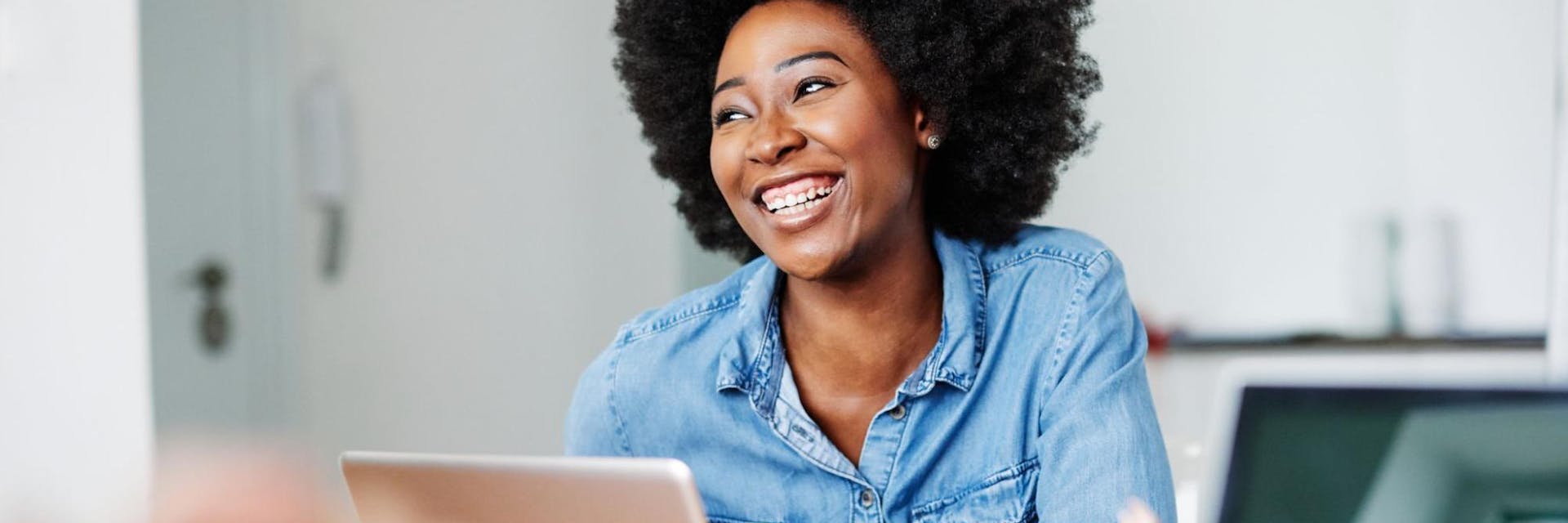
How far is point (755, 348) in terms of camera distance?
1581 millimetres

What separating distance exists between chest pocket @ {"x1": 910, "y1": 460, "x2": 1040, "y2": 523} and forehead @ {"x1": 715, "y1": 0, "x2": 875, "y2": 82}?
46cm

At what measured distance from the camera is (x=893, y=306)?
1.56 meters

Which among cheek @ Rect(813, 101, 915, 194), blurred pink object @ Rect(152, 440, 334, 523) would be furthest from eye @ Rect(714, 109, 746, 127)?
blurred pink object @ Rect(152, 440, 334, 523)

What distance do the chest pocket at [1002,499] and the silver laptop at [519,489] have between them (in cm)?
52

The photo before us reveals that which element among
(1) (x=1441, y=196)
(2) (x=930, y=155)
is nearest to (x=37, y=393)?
(2) (x=930, y=155)

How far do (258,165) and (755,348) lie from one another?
172 cm

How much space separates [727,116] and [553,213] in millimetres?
1762

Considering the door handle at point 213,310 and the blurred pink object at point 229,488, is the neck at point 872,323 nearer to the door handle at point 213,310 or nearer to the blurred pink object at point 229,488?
the blurred pink object at point 229,488

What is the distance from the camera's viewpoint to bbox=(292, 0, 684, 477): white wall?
3.07 m

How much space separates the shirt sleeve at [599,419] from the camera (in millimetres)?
1641

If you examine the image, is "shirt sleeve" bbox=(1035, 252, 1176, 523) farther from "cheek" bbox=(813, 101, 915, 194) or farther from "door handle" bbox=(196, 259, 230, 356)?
"door handle" bbox=(196, 259, 230, 356)

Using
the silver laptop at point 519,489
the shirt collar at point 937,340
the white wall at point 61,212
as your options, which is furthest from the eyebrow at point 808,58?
the white wall at point 61,212

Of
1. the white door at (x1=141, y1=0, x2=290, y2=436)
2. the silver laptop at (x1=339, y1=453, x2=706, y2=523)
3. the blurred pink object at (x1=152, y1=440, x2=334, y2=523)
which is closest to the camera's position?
the blurred pink object at (x1=152, y1=440, x2=334, y2=523)

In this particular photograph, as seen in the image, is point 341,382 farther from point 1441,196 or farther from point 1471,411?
point 1471,411
